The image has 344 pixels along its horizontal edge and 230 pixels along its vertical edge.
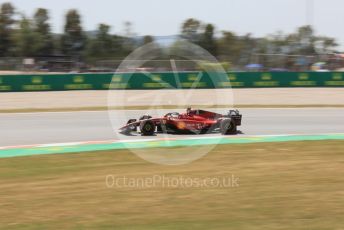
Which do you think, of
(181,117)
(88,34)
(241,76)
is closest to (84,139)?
(181,117)

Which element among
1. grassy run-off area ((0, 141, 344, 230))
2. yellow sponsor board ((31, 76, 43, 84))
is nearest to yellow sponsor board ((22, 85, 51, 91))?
yellow sponsor board ((31, 76, 43, 84))

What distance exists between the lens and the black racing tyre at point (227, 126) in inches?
523

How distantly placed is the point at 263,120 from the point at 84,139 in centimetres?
697

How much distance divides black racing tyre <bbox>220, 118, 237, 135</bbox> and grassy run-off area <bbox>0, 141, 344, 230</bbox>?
88.6 inches

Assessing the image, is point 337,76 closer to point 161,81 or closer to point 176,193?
point 161,81

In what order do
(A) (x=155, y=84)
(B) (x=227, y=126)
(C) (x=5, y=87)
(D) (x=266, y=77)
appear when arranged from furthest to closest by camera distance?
1. (D) (x=266, y=77)
2. (A) (x=155, y=84)
3. (C) (x=5, y=87)
4. (B) (x=227, y=126)

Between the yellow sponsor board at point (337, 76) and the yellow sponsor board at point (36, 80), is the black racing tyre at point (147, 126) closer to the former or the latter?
the yellow sponsor board at point (36, 80)

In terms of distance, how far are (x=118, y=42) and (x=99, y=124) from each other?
4373 cm

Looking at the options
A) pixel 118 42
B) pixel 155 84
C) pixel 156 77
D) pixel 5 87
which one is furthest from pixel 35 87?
pixel 118 42

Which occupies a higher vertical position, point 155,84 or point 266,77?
point 266,77

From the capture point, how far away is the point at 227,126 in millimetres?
13445

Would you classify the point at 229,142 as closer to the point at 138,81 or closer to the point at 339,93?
the point at 138,81

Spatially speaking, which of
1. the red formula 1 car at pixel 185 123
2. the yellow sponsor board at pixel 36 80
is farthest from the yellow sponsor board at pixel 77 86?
the red formula 1 car at pixel 185 123

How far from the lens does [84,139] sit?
44.2ft
